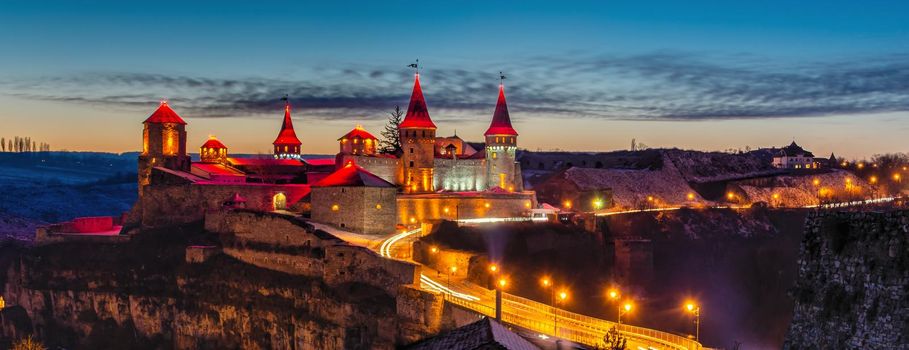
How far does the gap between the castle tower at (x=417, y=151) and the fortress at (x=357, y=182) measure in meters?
0.07

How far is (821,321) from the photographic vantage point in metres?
12.7

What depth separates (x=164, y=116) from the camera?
5853 cm

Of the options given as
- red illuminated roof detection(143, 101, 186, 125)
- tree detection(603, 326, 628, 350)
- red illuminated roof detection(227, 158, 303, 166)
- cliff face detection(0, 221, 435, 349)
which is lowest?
cliff face detection(0, 221, 435, 349)

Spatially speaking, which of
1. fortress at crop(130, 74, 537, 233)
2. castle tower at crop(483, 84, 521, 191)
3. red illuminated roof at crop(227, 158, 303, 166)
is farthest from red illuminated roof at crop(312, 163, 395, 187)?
red illuminated roof at crop(227, 158, 303, 166)

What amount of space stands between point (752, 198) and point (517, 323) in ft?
161

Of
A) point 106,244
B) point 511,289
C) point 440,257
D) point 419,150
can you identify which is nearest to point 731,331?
point 511,289

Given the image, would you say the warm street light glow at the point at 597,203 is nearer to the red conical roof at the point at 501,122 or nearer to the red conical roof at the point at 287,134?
the red conical roof at the point at 501,122

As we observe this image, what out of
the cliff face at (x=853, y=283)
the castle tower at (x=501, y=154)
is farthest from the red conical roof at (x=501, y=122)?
the cliff face at (x=853, y=283)

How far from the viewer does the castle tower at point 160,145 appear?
191 feet

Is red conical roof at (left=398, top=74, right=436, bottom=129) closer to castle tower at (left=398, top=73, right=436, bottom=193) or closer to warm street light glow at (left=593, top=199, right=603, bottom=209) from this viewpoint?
castle tower at (left=398, top=73, right=436, bottom=193)

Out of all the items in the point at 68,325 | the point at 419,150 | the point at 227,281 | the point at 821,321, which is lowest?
the point at 68,325

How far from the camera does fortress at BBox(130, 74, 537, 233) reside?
166ft

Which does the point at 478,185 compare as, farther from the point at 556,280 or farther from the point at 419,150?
the point at 556,280

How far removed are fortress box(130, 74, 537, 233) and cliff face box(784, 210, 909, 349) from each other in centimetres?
3733
